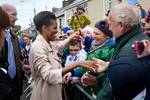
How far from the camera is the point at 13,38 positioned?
618cm

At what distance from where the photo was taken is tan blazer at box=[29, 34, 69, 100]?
4.99 metres

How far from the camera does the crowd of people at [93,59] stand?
11.6ft

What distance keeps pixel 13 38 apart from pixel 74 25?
292 centimetres

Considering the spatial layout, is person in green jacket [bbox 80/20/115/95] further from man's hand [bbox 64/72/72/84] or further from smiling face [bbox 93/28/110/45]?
man's hand [bbox 64/72/72/84]

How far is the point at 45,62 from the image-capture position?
16.5 ft

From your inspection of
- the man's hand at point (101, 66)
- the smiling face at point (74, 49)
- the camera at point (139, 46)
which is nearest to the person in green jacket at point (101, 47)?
the man's hand at point (101, 66)

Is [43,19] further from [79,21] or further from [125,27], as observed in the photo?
[79,21]

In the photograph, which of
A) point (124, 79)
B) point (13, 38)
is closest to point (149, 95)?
point (124, 79)

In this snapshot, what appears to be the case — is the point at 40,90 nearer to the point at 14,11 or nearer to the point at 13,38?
the point at 13,38

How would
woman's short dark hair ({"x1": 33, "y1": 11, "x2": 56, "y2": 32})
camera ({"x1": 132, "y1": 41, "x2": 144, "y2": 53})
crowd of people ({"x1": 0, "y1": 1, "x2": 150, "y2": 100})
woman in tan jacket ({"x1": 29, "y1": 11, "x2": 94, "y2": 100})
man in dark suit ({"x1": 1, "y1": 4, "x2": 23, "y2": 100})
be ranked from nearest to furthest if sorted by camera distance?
1. camera ({"x1": 132, "y1": 41, "x2": 144, "y2": 53})
2. crowd of people ({"x1": 0, "y1": 1, "x2": 150, "y2": 100})
3. woman in tan jacket ({"x1": 29, "y1": 11, "x2": 94, "y2": 100})
4. woman's short dark hair ({"x1": 33, "y1": 11, "x2": 56, "y2": 32})
5. man in dark suit ({"x1": 1, "y1": 4, "x2": 23, "y2": 100})

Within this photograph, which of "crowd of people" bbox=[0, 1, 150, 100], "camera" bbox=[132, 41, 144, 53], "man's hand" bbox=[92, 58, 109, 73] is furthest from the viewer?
"man's hand" bbox=[92, 58, 109, 73]

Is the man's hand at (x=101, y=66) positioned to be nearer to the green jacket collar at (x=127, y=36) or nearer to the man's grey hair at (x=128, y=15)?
the green jacket collar at (x=127, y=36)

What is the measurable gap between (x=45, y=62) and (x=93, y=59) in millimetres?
885

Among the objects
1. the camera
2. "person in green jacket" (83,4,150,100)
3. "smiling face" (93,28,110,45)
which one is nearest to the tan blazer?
"smiling face" (93,28,110,45)
